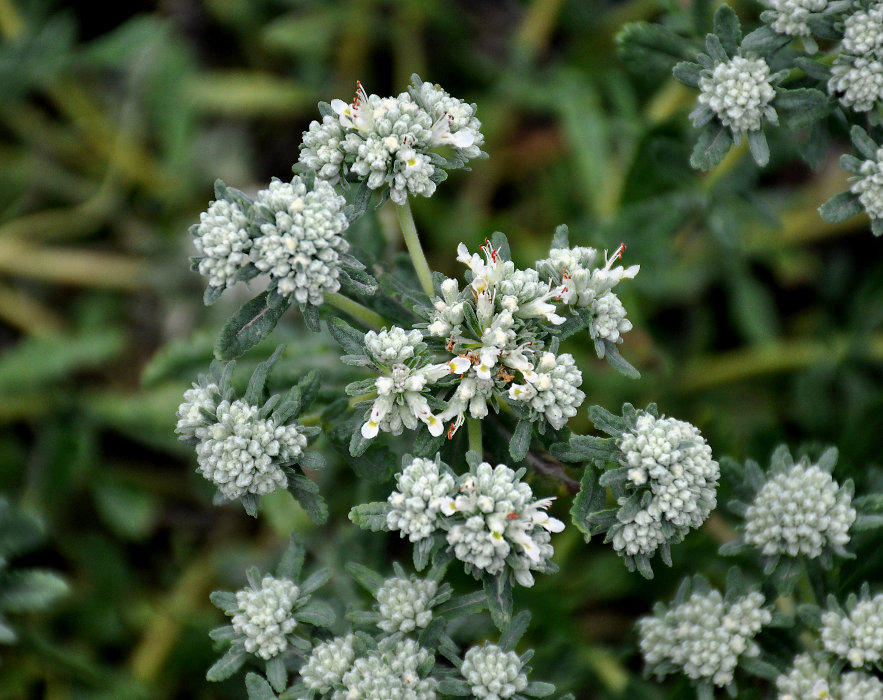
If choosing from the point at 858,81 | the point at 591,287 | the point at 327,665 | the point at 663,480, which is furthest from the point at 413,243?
the point at 858,81

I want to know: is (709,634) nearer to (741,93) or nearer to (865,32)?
(741,93)

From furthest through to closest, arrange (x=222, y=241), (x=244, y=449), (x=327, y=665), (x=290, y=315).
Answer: (x=290, y=315)
(x=327, y=665)
(x=244, y=449)
(x=222, y=241)

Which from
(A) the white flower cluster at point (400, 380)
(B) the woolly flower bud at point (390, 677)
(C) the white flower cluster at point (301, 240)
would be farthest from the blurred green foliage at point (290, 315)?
(C) the white flower cluster at point (301, 240)

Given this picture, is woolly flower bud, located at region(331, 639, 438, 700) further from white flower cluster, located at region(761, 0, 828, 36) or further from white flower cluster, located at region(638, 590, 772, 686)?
white flower cluster, located at region(761, 0, 828, 36)

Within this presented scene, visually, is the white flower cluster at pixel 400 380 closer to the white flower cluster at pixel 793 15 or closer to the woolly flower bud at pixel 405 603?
the woolly flower bud at pixel 405 603

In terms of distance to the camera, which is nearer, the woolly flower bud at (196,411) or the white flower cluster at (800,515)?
the woolly flower bud at (196,411)

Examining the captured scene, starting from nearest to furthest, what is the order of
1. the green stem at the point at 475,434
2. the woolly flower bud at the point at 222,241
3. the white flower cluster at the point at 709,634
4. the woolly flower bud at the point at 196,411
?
the woolly flower bud at the point at 222,241 < the woolly flower bud at the point at 196,411 < the green stem at the point at 475,434 < the white flower cluster at the point at 709,634

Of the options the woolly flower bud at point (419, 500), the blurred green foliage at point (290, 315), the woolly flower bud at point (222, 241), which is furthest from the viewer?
the blurred green foliage at point (290, 315)
